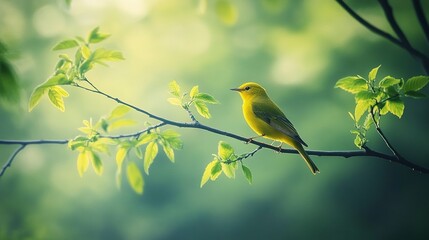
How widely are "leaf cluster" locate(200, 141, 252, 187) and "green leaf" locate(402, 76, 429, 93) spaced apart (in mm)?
835

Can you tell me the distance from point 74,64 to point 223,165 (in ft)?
2.85

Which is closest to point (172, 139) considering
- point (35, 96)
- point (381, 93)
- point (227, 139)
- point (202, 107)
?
point (202, 107)

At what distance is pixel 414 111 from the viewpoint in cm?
720

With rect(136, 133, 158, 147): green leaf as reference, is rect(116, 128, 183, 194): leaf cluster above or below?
below

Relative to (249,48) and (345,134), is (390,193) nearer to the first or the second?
(345,134)

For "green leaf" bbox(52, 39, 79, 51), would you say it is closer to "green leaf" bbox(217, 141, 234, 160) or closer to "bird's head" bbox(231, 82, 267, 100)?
"green leaf" bbox(217, 141, 234, 160)

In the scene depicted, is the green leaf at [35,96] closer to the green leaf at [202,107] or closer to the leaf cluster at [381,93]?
the green leaf at [202,107]

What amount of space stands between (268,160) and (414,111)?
2899 millimetres

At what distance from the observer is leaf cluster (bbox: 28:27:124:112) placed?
5.12 ft

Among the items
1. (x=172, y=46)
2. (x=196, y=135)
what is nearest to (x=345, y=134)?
(x=196, y=135)

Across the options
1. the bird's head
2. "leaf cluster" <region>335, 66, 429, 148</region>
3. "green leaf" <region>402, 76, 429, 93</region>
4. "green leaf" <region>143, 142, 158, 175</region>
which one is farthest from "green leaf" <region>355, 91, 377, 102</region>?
the bird's head

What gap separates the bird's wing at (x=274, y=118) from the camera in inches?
121

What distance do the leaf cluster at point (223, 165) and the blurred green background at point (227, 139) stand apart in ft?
17.7

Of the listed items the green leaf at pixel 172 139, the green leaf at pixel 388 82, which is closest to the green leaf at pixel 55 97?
the green leaf at pixel 172 139
